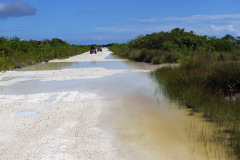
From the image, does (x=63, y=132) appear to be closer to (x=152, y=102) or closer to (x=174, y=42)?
(x=152, y=102)

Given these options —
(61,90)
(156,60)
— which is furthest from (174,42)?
(61,90)

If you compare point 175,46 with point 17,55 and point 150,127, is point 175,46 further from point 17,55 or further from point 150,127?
point 150,127

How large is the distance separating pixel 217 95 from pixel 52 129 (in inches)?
198

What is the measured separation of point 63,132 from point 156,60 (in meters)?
18.3

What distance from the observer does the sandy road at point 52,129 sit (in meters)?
4.68

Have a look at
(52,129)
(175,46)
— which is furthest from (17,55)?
(52,129)

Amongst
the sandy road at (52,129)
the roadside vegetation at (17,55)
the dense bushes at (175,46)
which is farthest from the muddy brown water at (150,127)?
the dense bushes at (175,46)

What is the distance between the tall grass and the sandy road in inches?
97.4

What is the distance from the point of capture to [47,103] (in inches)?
333

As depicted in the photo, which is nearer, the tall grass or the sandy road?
the sandy road

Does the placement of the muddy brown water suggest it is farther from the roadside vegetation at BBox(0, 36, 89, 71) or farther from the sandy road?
the roadside vegetation at BBox(0, 36, 89, 71)

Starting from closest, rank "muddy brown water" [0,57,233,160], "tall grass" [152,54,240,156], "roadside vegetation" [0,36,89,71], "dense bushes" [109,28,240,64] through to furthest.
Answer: "muddy brown water" [0,57,233,160]
"tall grass" [152,54,240,156]
"roadside vegetation" [0,36,89,71]
"dense bushes" [109,28,240,64]

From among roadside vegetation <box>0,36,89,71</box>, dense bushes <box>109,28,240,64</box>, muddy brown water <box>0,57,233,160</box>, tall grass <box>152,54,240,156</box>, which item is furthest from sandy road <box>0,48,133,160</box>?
dense bushes <box>109,28,240,64</box>

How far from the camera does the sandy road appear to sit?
15.4 ft
